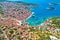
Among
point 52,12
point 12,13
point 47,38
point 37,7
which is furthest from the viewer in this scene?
point 37,7

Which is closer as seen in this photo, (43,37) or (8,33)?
(43,37)

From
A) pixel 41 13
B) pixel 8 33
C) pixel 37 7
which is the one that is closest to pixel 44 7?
pixel 37 7

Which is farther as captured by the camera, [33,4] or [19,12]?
[33,4]

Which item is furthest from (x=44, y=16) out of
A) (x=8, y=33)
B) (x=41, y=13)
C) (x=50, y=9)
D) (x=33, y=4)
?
(x=8, y=33)

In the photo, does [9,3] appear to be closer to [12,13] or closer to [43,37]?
[12,13]

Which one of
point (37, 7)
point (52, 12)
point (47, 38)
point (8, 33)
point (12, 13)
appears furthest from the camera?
point (37, 7)

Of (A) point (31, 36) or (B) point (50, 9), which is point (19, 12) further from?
(A) point (31, 36)

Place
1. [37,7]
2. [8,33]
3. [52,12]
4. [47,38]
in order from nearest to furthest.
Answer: [47,38]
[8,33]
[52,12]
[37,7]

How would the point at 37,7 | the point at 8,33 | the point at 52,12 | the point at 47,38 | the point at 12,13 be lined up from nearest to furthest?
1. the point at 47,38
2. the point at 8,33
3. the point at 12,13
4. the point at 52,12
5. the point at 37,7
